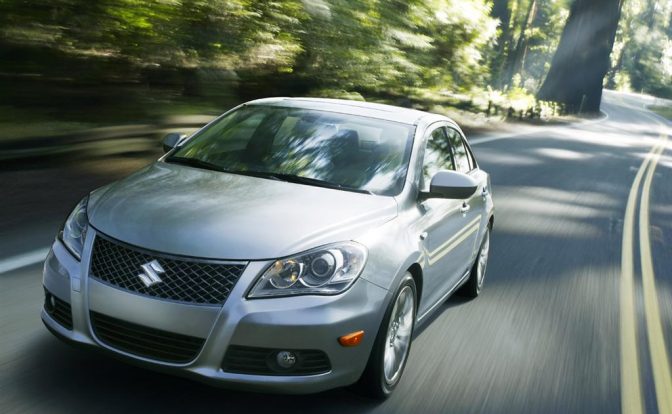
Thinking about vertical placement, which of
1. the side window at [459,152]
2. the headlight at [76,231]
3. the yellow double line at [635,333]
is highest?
the side window at [459,152]

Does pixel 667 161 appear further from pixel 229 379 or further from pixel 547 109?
pixel 229 379

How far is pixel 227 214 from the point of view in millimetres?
4207

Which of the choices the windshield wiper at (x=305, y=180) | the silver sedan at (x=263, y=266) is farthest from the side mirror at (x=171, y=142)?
the windshield wiper at (x=305, y=180)

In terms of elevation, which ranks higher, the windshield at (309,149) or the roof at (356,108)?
the roof at (356,108)

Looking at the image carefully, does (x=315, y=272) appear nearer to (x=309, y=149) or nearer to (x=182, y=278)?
(x=182, y=278)

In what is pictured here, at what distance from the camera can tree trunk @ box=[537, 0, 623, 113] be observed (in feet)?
167

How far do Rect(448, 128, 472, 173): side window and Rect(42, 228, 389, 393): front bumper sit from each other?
241cm


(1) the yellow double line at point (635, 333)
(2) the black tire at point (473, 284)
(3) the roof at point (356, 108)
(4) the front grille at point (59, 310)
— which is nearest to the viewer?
(4) the front grille at point (59, 310)

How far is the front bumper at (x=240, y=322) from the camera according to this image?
3756mm

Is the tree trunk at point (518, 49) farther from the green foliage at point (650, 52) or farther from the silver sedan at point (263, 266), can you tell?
the silver sedan at point (263, 266)

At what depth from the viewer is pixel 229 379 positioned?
3834 millimetres

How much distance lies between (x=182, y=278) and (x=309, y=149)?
5.78 ft

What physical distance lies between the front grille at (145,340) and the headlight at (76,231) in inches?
15.9

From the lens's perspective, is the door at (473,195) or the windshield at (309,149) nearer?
the windshield at (309,149)
